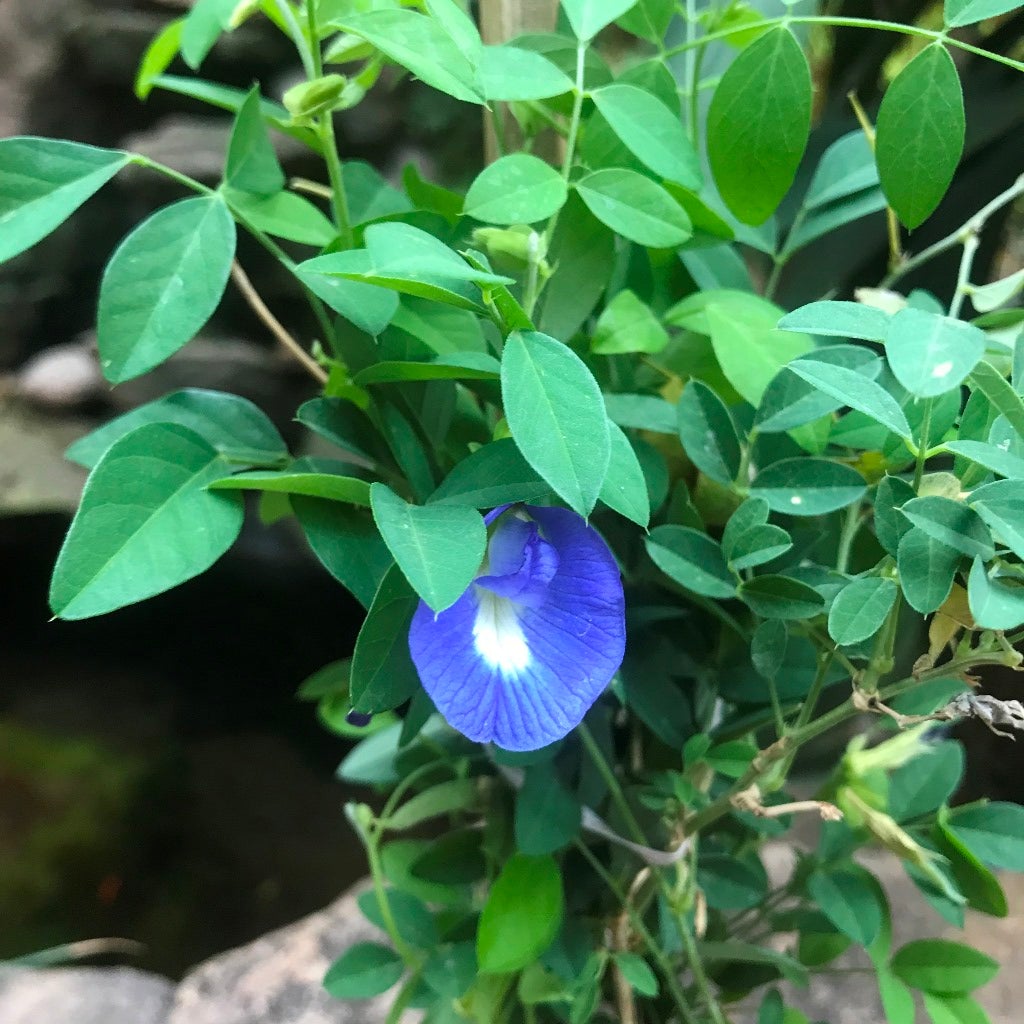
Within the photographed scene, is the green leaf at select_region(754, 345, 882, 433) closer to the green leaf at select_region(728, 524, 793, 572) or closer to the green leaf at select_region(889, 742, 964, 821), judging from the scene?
the green leaf at select_region(728, 524, 793, 572)

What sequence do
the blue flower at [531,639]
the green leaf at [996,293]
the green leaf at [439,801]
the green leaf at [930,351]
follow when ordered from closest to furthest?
the green leaf at [930,351], the blue flower at [531,639], the green leaf at [996,293], the green leaf at [439,801]

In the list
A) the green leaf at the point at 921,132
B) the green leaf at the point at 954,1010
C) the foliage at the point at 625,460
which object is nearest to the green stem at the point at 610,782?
the foliage at the point at 625,460

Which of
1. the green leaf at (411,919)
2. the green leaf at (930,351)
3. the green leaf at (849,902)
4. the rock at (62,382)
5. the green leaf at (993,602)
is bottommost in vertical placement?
the rock at (62,382)

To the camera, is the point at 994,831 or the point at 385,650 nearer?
the point at 385,650

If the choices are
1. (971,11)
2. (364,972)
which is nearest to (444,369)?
(971,11)

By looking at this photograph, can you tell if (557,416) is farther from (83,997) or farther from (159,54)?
(83,997)

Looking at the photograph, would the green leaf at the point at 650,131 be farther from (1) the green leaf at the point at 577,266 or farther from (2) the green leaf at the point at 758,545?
(2) the green leaf at the point at 758,545

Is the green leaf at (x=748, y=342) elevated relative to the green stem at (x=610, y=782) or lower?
elevated
